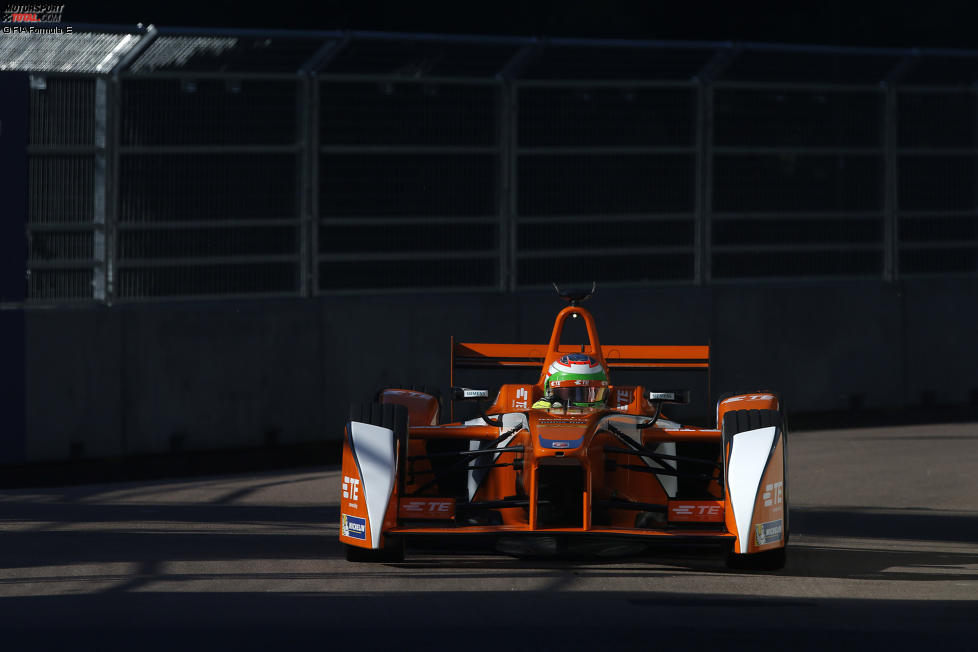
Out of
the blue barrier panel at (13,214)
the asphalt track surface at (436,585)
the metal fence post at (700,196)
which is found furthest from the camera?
the metal fence post at (700,196)

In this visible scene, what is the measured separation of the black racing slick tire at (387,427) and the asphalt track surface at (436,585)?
8cm

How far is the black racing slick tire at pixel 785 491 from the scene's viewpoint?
8.62 metres

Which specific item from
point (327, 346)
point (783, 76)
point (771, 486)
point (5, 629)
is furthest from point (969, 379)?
Answer: point (5, 629)

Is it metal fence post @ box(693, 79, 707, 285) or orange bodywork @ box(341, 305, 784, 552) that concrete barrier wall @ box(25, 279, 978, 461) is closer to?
metal fence post @ box(693, 79, 707, 285)

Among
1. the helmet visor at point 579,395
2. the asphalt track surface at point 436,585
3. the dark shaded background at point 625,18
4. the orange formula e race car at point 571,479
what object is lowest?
the asphalt track surface at point 436,585

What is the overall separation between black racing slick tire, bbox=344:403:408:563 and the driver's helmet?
4.66ft

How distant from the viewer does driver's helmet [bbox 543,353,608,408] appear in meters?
10.2

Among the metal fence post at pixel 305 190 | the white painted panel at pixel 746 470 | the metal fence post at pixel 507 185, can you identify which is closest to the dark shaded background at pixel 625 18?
the metal fence post at pixel 507 185

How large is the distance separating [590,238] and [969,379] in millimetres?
5045

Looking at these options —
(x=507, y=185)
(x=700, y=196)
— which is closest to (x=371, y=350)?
(x=507, y=185)

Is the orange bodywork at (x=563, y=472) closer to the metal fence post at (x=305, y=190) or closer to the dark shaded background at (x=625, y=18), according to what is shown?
the metal fence post at (x=305, y=190)

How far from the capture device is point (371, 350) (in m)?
15.5

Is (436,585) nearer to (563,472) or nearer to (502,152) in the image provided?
(563,472)

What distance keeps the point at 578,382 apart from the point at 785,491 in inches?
72.7
